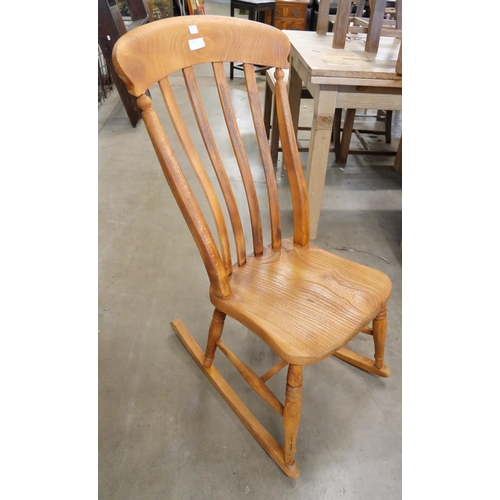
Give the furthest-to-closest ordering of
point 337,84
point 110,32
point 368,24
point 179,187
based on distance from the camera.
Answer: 1. point 110,32
2. point 368,24
3. point 337,84
4. point 179,187

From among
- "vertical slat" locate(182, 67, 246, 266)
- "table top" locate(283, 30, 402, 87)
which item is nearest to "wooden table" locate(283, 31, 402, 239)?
"table top" locate(283, 30, 402, 87)

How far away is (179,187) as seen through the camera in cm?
82

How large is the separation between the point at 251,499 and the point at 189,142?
915 mm

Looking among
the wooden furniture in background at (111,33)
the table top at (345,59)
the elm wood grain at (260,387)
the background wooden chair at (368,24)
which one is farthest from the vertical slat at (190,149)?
the wooden furniture in background at (111,33)

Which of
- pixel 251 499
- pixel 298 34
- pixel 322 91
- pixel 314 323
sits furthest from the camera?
pixel 298 34

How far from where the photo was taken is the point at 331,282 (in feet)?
3.26

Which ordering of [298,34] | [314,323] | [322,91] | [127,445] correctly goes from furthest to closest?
[298,34] → [322,91] → [127,445] → [314,323]

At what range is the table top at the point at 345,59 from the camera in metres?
1.45

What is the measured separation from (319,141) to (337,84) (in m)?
0.23

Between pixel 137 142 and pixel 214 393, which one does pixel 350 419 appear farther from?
pixel 137 142

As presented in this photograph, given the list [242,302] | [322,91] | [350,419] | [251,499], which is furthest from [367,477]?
[322,91]

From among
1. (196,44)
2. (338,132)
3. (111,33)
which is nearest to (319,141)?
(196,44)

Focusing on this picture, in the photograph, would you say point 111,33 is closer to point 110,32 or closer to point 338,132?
point 110,32

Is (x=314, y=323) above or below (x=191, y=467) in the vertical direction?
above
